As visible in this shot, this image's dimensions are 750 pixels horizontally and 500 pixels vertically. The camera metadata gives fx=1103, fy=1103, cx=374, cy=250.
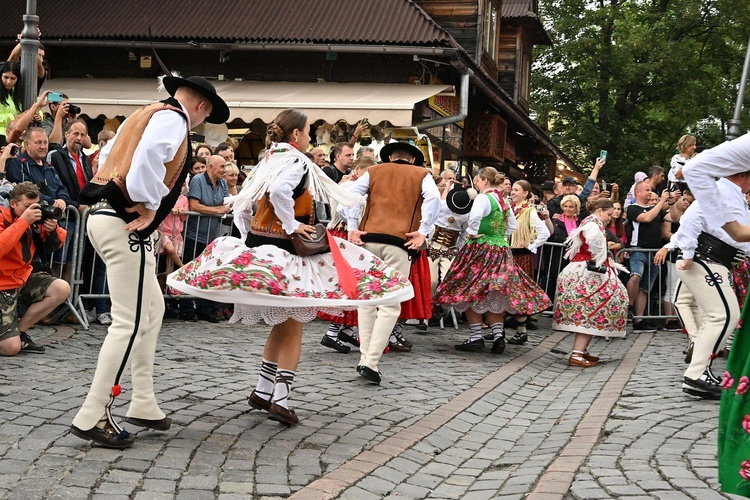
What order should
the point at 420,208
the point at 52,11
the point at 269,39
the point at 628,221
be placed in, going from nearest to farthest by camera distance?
the point at 420,208 < the point at 628,221 < the point at 269,39 < the point at 52,11

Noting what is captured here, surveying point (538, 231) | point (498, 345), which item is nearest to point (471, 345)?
point (498, 345)

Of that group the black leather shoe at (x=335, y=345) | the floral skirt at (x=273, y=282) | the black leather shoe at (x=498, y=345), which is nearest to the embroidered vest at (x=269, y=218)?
the floral skirt at (x=273, y=282)

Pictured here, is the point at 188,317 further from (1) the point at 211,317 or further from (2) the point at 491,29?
(2) the point at 491,29

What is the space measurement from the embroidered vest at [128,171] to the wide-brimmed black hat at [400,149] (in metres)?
4.09

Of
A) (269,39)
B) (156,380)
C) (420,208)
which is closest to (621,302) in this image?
(420,208)

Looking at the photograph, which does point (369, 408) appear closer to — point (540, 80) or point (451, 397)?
point (451, 397)

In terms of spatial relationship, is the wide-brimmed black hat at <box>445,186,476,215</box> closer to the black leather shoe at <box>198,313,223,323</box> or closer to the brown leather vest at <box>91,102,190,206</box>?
the black leather shoe at <box>198,313,223,323</box>

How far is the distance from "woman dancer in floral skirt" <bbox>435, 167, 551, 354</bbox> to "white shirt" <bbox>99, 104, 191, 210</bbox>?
5661 mm

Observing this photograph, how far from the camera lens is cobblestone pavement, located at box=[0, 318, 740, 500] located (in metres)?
5.36

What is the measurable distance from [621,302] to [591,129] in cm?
2676

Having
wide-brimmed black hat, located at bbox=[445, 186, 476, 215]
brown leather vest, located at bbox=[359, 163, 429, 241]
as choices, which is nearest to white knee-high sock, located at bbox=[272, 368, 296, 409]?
brown leather vest, located at bbox=[359, 163, 429, 241]

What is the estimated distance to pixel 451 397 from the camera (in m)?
8.34

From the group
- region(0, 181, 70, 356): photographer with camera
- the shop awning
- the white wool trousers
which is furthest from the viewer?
the shop awning

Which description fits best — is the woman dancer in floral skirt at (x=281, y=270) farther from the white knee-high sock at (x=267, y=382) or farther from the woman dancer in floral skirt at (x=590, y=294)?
the woman dancer in floral skirt at (x=590, y=294)
